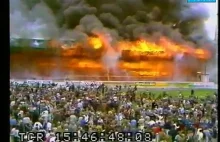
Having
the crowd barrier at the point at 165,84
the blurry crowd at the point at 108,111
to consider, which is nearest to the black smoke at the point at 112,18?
the crowd barrier at the point at 165,84

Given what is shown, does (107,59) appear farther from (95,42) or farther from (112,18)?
(112,18)

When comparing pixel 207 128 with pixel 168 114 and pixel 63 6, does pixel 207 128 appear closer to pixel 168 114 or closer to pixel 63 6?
pixel 168 114

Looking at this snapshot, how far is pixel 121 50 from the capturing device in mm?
6035

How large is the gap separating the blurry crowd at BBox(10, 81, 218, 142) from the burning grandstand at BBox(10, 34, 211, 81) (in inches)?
6.1

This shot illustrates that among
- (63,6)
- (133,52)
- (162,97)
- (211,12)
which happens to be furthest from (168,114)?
(63,6)

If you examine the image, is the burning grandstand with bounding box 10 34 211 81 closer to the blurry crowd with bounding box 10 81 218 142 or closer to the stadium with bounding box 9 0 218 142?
the stadium with bounding box 9 0 218 142

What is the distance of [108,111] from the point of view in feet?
19.8

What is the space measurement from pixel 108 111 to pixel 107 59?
24.1 inches

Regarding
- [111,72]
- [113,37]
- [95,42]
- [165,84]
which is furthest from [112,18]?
[165,84]

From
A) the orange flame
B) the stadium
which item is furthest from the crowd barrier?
the orange flame

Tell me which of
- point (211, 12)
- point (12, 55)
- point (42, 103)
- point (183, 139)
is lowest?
point (183, 139)

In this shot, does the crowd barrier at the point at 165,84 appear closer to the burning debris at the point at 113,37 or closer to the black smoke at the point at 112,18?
the burning debris at the point at 113,37

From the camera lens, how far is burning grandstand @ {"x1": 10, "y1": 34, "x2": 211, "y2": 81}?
5.91m

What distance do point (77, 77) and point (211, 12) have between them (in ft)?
5.78
